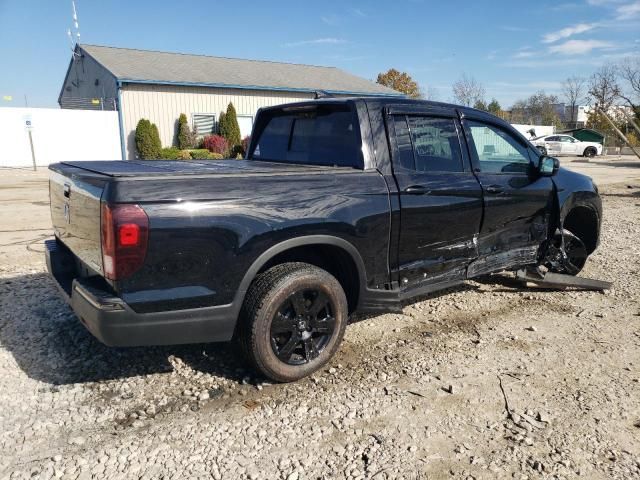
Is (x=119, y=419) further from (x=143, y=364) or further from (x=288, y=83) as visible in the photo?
(x=288, y=83)

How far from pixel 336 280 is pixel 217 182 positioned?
3.62 feet

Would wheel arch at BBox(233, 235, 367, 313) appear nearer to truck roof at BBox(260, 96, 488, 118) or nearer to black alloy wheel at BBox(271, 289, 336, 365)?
black alloy wheel at BBox(271, 289, 336, 365)

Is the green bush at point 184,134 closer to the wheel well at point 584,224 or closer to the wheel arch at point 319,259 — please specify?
the wheel well at point 584,224

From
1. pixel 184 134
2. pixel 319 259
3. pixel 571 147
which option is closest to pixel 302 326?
pixel 319 259

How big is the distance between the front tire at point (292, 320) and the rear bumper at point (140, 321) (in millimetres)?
158

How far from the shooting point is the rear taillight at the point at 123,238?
104 inches

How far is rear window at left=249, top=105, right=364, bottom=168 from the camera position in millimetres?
3760

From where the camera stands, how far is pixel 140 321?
279cm

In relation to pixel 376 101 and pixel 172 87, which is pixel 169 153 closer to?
pixel 172 87

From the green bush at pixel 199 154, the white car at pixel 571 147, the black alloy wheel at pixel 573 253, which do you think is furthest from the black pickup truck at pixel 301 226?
the white car at pixel 571 147

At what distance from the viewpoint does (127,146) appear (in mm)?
22625

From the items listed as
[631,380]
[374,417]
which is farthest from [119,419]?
[631,380]

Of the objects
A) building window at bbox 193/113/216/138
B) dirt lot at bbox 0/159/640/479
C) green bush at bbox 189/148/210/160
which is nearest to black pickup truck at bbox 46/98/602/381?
dirt lot at bbox 0/159/640/479

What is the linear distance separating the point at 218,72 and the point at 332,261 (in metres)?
24.5
